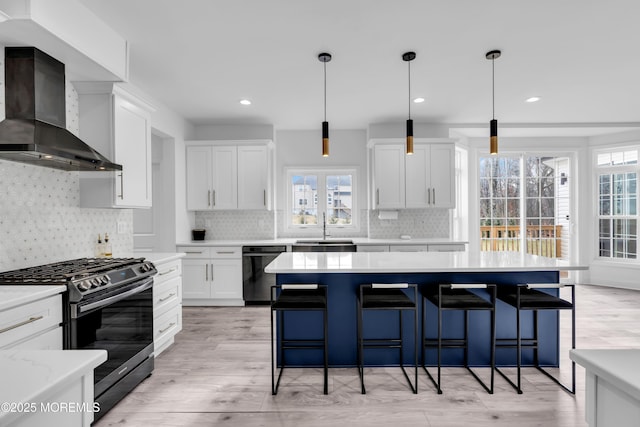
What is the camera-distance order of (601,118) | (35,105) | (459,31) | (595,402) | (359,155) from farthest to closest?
(359,155), (601,118), (459,31), (35,105), (595,402)

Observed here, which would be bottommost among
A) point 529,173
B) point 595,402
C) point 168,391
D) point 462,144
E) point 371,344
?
point 168,391

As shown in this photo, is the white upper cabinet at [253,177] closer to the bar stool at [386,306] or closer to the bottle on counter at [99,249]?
the bottle on counter at [99,249]

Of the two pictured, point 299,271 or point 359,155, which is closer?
point 299,271

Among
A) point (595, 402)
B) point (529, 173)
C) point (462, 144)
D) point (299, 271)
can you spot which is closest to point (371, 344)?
point (299, 271)

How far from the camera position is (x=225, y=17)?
2.47 meters

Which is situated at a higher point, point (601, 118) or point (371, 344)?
point (601, 118)

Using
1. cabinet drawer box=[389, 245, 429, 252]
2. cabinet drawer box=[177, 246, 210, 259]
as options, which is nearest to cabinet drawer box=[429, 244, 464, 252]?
cabinet drawer box=[389, 245, 429, 252]

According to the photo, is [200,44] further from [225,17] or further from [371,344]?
[371,344]

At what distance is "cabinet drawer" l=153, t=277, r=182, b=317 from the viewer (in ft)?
9.71

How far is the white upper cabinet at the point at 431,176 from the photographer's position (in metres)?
5.04

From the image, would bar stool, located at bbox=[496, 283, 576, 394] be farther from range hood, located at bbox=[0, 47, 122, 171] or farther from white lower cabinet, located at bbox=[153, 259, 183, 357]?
range hood, located at bbox=[0, 47, 122, 171]

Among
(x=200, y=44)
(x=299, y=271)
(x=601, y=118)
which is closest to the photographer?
(x=299, y=271)

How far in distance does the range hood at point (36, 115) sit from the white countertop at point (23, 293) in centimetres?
77

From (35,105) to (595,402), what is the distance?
3.25 metres
